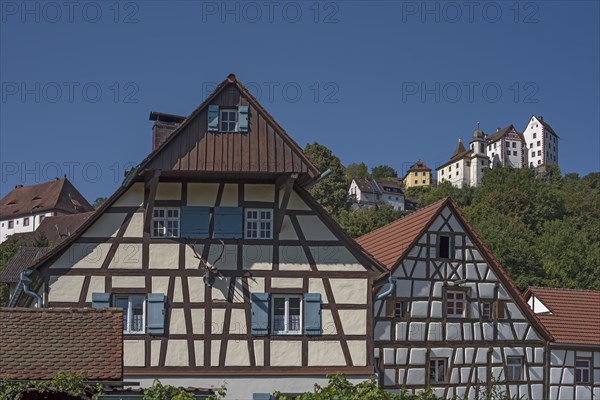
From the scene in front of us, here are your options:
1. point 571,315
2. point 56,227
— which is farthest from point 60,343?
point 56,227

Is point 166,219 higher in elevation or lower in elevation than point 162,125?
lower

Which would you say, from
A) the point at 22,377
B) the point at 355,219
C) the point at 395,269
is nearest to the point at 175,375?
the point at 395,269

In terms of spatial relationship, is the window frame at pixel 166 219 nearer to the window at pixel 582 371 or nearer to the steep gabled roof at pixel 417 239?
the steep gabled roof at pixel 417 239

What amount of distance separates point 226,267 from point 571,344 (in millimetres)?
12182

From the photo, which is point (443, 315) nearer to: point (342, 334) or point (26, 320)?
point (342, 334)

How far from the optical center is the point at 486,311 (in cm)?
2920

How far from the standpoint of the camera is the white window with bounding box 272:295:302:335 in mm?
24562

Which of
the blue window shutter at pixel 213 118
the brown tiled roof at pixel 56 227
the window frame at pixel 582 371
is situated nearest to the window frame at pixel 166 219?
the blue window shutter at pixel 213 118

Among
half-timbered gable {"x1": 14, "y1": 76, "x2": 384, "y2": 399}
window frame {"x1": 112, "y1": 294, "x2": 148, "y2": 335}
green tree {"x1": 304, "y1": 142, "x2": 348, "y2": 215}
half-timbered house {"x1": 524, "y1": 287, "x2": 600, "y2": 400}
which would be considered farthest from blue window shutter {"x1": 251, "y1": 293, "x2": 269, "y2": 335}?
green tree {"x1": 304, "y1": 142, "x2": 348, "y2": 215}

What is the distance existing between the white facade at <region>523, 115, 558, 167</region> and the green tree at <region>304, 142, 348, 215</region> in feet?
282

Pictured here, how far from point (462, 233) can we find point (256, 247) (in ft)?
24.1

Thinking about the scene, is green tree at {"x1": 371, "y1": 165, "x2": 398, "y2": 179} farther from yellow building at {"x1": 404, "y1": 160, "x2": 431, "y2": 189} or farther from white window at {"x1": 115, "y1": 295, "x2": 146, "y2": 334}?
white window at {"x1": 115, "y1": 295, "x2": 146, "y2": 334}

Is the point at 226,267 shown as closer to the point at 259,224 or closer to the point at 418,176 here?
the point at 259,224

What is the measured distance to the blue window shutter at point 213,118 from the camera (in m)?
24.2
